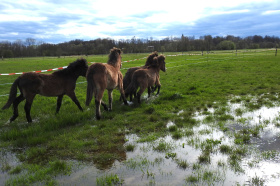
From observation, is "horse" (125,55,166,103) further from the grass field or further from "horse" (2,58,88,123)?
"horse" (2,58,88,123)

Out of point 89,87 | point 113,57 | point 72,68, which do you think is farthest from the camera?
point 113,57

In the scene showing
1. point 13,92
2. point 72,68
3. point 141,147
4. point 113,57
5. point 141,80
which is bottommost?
point 141,147

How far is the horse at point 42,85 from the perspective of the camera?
19.2 feet

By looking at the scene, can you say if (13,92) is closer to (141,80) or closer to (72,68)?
(72,68)

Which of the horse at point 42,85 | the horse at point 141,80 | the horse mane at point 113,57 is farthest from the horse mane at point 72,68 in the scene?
the horse at point 141,80

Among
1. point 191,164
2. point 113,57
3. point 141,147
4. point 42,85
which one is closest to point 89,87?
point 42,85

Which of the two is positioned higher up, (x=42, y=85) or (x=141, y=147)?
(x=42, y=85)

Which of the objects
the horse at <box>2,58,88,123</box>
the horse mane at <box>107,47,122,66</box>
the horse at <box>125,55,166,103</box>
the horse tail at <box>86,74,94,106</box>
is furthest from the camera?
the horse at <box>125,55,166,103</box>

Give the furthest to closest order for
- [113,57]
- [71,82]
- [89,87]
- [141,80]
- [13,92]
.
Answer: [141,80]
[113,57]
[71,82]
[89,87]
[13,92]

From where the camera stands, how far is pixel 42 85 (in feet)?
19.9

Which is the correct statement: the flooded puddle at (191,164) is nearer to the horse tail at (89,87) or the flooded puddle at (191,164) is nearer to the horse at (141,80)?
the horse tail at (89,87)

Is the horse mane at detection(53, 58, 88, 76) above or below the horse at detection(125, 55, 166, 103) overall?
above

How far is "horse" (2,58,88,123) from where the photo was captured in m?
5.85

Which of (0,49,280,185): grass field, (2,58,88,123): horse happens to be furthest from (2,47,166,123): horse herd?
(0,49,280,185): grass field
